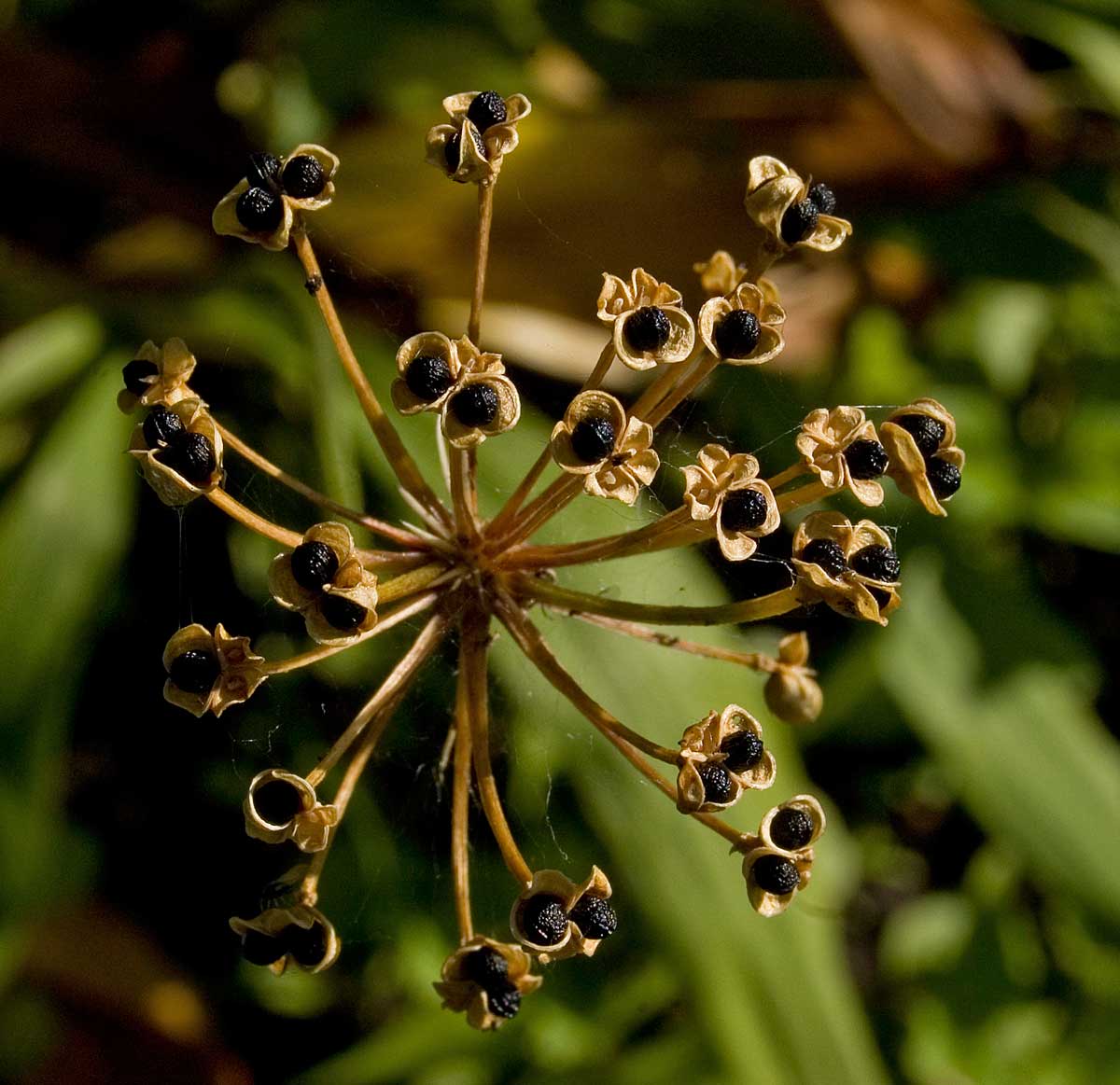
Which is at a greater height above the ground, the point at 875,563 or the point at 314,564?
the point at 875,563

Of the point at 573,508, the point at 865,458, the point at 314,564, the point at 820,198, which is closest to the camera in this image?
the point at 314,564

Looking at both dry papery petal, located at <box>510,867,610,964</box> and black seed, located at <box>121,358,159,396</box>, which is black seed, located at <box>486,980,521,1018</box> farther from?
black seed, located at <box>121,358,159,396</box>

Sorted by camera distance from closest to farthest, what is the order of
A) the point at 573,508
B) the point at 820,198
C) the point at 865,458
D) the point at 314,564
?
1. the point at 314,564
2. the point at 865,458
3. the point at 820,198
4. the point at 573,508

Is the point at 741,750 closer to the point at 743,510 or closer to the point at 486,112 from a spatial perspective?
the point at 743,510

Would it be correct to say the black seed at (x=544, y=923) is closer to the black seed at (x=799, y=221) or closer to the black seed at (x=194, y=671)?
the black seed at (x=194, y=671)

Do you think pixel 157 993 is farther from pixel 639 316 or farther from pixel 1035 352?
pixel 1035 352

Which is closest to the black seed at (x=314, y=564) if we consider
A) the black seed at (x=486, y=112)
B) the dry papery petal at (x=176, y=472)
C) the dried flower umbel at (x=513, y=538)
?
the dried flower umbel at (x=513, y=538)

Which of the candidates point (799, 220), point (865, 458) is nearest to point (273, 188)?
point (799, 220)
